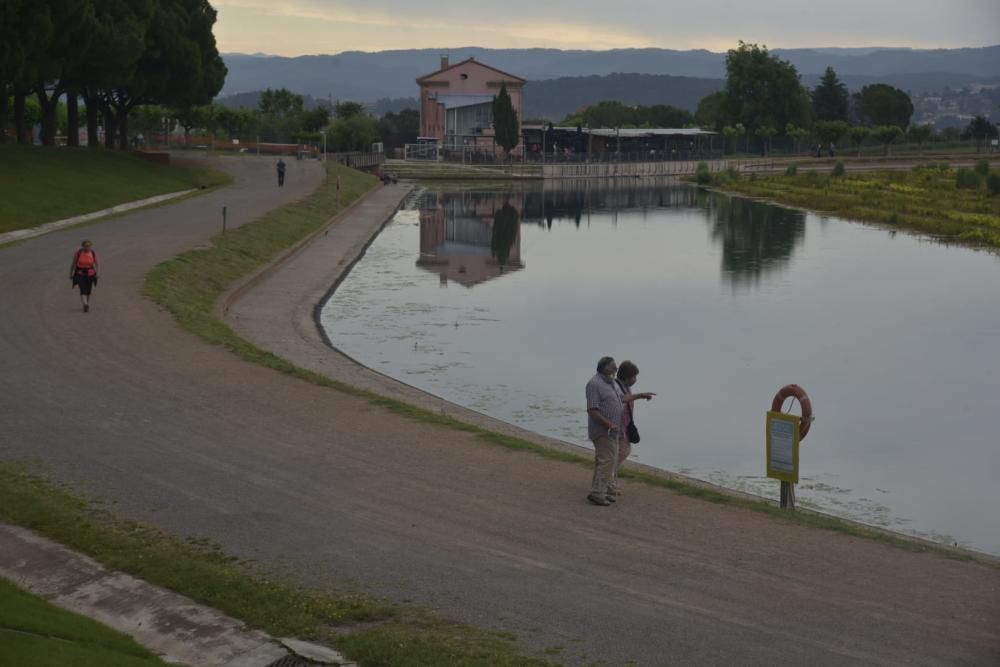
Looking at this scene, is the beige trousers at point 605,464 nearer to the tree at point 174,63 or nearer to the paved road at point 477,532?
the paved road at point 477,532

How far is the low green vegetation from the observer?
2544 inches

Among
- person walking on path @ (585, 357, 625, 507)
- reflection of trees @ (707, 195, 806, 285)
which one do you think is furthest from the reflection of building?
person walking on path @ (585, 357, 625, 507)

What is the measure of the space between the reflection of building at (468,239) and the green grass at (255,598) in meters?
30.1

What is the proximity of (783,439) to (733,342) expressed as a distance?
53.7 ft

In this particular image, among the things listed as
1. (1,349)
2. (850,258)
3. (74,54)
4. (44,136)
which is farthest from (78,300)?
(44,136)

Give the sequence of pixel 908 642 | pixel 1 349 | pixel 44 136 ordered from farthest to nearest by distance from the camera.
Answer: pixel 44 136 < pixel 1 349 < pixel 908 642

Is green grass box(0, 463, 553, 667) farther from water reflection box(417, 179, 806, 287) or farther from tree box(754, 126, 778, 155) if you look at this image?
tree box(754, 126, 778, 155)

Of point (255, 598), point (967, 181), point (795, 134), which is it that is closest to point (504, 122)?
point (795, 134)

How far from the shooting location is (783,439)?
15.5m

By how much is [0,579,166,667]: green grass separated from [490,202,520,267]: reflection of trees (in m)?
39.6

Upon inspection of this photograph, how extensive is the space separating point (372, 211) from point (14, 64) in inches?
962

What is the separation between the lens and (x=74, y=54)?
53.9 metres

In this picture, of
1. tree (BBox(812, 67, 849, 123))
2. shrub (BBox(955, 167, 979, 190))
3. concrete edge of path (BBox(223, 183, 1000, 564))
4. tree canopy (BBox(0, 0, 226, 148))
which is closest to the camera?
concrete edge of path (BBox(223, 183, 1000, 564))

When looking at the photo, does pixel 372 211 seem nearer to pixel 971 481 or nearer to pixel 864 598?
pixel 971 481
